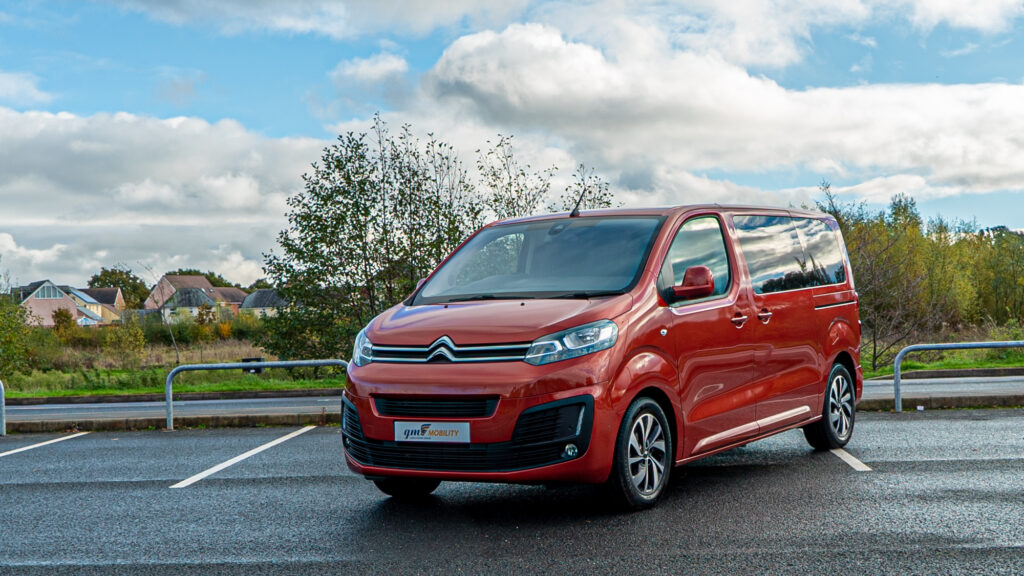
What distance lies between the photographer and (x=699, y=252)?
673 centimetres

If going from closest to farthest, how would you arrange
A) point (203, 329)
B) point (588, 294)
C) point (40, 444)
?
point (588, 294) < point (40, 444) < point (203, 329)

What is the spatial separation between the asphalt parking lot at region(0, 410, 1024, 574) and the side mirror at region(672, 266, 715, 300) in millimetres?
1338

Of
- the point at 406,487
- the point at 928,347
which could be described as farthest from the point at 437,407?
the point at 928,347

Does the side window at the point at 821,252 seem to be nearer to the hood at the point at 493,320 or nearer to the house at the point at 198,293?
the hood at the point at 493,320

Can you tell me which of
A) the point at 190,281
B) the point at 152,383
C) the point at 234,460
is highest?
the point at 190,281

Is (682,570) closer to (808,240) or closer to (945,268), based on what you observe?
(808,240)

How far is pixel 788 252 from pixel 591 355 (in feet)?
9.70

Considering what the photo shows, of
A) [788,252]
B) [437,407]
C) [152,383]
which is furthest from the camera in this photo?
[152,383]

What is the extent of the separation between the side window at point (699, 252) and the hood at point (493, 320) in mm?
691

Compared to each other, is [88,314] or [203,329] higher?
[88,314]

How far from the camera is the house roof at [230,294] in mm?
154375

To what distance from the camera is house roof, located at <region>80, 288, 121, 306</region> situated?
464 feet

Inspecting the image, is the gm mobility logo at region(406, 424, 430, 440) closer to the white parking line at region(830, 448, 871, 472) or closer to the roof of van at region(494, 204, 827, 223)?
the roof of van at region(494, 204, 827, 223)

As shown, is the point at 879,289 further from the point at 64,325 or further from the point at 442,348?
the point at 64,325
